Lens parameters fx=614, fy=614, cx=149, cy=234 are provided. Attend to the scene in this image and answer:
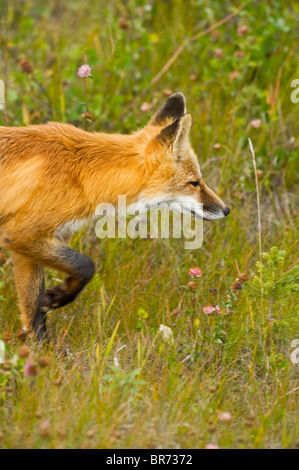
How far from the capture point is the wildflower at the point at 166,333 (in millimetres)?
4711

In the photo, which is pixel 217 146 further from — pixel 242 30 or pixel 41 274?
pixel 41 274

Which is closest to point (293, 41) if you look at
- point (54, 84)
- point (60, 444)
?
point (54, 84)

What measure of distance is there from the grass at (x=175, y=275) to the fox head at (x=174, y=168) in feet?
2.45

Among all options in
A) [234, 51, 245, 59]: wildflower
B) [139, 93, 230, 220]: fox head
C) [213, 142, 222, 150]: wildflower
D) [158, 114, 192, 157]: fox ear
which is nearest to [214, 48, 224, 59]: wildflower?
[234, 51, 245, 59]: wildflower

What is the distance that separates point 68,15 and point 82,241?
5.52 metres

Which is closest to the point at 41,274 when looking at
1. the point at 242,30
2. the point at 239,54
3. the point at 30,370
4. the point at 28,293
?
the point at 28,293

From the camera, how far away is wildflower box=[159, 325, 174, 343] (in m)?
4.71

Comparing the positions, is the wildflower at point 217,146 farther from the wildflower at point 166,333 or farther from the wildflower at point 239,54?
the wildflower at point 166,333

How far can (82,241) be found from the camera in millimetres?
6203

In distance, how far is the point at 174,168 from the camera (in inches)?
198

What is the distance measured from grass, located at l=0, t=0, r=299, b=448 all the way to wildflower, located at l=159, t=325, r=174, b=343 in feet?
0.18

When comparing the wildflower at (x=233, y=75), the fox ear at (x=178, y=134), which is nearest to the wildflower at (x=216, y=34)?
the wildflower at (x=233, y=75)

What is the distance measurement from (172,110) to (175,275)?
1561mm

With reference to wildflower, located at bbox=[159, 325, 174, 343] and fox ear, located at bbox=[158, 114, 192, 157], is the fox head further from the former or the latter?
wildflower, located at bbox=[159, 325, 174, 343]
